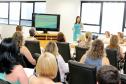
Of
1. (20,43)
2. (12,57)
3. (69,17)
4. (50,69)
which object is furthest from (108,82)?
(69,17)

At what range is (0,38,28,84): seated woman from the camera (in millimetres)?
2424

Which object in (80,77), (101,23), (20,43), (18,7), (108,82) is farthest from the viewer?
(18,7)

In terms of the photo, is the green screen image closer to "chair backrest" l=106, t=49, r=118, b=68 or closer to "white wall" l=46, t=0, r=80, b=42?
"white wall" l=46, t=0, r=80, b=42

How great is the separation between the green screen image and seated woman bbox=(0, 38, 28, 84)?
704 centimetres

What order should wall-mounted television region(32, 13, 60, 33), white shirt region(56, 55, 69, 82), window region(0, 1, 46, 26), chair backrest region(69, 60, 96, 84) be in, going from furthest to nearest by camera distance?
window region(0, 1, 46, 26) < wall-mounted television region(32, 13, 60, 33) < white shirt region(56, 55, 69, 82) < chair backrest region(69, 60, 96, 84)

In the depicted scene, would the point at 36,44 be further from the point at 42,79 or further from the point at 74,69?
the point at 42,79

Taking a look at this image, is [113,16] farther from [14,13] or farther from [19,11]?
[14,13]

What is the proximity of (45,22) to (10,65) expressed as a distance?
7183 millimetres

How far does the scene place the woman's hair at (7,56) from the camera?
2420 millimetres

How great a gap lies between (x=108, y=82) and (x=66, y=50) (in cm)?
383

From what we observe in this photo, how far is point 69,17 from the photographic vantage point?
1107 centimetres

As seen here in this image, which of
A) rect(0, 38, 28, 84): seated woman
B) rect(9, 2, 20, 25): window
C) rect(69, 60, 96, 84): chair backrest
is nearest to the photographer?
rect(0, 38, 28, 84): seated woman

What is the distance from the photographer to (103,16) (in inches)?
432

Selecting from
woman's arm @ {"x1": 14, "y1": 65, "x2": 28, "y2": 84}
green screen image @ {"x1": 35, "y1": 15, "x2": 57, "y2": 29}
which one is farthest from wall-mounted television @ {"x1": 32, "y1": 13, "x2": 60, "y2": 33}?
woman's arm @ {"x1": 14, "y1": 65, "x2": 28, "y2": 84}
